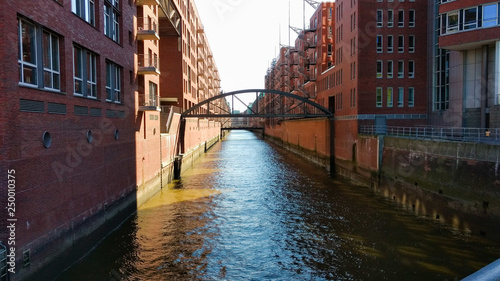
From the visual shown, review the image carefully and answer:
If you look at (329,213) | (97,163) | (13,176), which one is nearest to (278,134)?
(329,213)

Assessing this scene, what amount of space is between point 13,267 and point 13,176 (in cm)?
216

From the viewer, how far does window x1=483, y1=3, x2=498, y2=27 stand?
22.0 metres

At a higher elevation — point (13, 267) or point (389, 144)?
point (389, 144)

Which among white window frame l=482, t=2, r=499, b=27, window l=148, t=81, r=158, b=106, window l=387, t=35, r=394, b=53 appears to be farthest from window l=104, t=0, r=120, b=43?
window l=387, t=35, r=394, b=53

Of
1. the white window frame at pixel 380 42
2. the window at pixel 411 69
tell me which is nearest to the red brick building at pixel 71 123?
the white window frame at pixel 380 42

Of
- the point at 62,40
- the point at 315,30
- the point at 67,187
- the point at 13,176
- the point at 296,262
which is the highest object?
the point at 315,30

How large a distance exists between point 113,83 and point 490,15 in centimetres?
2248

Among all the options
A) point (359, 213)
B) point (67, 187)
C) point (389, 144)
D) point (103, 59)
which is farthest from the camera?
point (389, 144)

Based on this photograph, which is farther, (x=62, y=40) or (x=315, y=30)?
(x=315, y=30)

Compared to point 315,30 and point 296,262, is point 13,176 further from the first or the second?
point 315,30

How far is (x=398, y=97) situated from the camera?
100ft

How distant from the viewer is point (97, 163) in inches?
567

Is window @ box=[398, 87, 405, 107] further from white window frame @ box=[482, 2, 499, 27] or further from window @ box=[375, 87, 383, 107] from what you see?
white window frame @ box=[482, 2, 499, 27]

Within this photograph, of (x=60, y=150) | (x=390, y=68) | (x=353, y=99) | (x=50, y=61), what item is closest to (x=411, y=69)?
(x=390, y=68)
